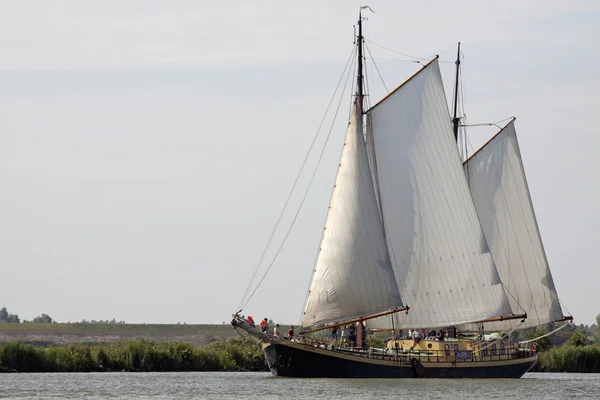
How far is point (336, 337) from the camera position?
8281 centimetres

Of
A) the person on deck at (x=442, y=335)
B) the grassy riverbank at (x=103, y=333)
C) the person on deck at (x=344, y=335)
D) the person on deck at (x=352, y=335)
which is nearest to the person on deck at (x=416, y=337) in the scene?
the person on deck at (x=442, y=335)

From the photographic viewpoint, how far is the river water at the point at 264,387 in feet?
225

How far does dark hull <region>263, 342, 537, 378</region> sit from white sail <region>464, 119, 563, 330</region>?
1102 centimetres

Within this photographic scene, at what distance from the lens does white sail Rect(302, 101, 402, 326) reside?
78.4m

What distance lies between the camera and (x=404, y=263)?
83.1 m

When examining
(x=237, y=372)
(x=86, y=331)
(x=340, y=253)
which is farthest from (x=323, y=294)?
(x=86, y=331)

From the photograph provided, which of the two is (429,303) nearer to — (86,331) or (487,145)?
(487,145)

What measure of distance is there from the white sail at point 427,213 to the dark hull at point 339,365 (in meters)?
2.70

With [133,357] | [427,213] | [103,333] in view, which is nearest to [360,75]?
[427,213]

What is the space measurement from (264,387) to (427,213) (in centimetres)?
1589

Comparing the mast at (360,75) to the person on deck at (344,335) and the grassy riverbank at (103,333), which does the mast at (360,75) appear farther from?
the grassy riverbank at (103,333)

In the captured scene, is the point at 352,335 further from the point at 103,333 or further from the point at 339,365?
the point at 103,333

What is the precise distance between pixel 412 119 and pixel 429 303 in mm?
10611

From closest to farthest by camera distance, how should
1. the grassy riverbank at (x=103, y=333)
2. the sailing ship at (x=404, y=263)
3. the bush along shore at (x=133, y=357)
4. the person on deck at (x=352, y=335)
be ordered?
the sailing ship at (x=404, y=263)
the person on deck at (x=352, y=335)
the bush along shore at (x=133, y=357)
the grassy riverbank at (x=103, y=333)
